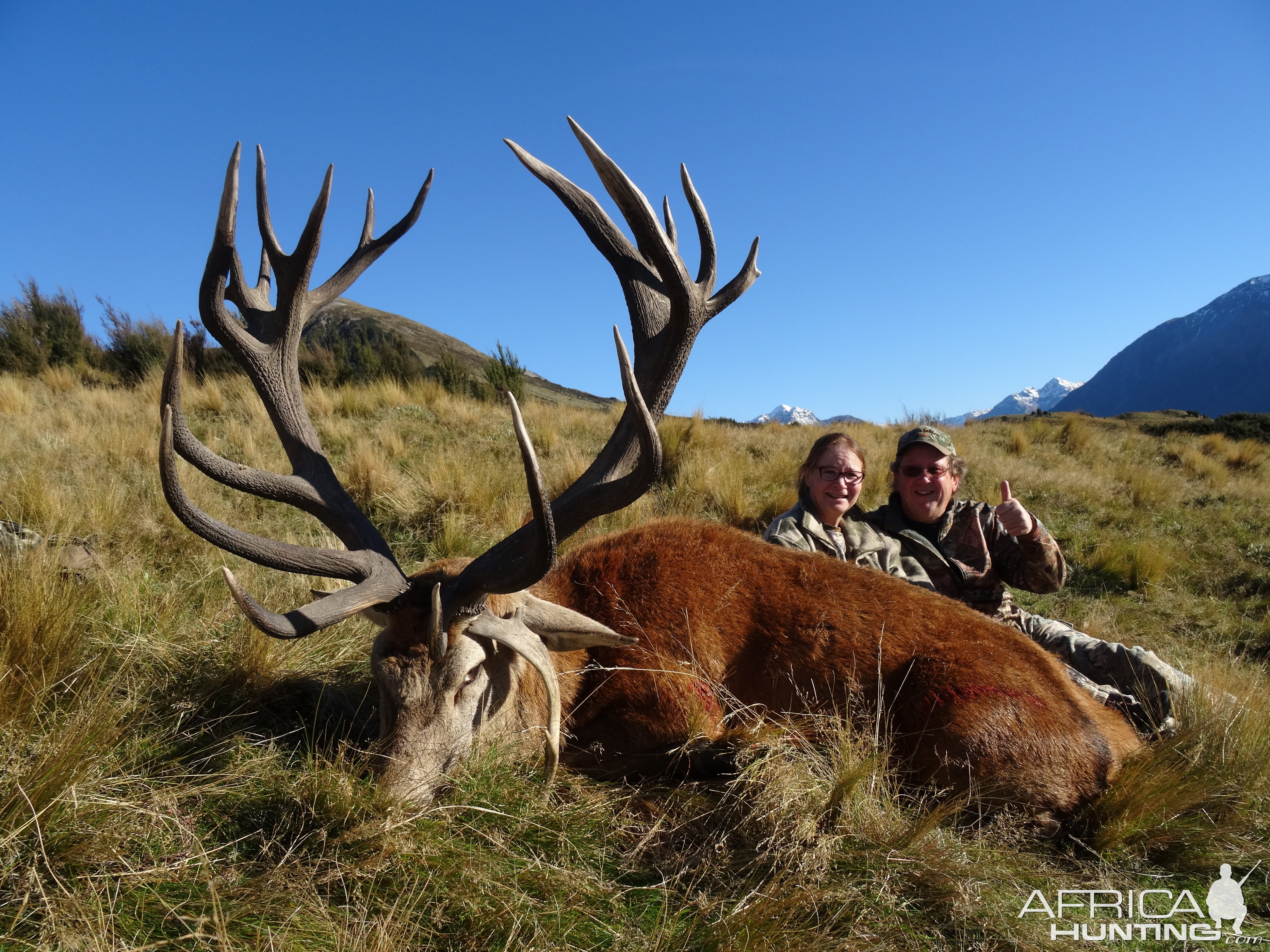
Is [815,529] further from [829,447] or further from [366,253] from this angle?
[366,253]

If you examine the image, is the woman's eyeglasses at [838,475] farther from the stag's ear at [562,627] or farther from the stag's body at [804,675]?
the stag's ear at [562,627]

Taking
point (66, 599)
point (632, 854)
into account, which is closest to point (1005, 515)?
point (632, 854)

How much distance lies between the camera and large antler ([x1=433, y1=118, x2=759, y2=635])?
8.34 feet

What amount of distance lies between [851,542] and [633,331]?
2.57m

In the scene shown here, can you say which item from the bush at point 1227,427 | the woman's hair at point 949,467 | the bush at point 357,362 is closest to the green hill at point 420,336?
the bush at point 357,362

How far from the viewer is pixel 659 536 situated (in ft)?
11.6

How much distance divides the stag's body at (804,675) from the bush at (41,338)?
17232mm

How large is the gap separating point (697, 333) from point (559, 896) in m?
2.17

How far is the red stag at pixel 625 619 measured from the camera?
2.54 metres

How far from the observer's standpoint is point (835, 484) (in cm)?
446

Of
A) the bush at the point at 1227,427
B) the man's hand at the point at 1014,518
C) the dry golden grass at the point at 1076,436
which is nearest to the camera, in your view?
the man's hand at the point at 1014,518

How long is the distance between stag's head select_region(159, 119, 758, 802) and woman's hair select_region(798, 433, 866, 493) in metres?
1.85

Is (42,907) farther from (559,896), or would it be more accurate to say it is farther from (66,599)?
(66,599)

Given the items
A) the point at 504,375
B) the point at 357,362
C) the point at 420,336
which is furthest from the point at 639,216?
the point at 420,336
